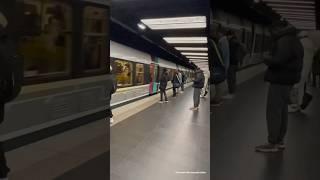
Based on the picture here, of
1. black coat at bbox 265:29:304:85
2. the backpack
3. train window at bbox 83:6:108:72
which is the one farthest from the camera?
black coat at bbox 265:29:304:85

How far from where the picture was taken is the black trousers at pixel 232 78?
1.14 m

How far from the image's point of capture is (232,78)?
1.17 m

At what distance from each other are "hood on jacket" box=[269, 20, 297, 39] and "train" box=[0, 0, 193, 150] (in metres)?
0.30

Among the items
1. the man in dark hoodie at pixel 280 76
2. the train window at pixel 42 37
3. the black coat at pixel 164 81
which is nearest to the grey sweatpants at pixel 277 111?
the man in dark hoodie at pixel 280 76

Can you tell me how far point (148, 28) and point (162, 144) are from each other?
38cm

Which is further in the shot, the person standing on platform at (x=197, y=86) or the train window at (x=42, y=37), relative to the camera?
the person standing on platform at (x=197, y=86)

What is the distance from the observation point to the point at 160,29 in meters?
1.06

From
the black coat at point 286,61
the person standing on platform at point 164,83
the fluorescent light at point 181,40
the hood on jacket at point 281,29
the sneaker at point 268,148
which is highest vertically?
the hood on jacket at point 281,29

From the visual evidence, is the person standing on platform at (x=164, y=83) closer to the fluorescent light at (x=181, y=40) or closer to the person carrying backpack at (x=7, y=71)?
the fluorescent light at (x=181, y=40)

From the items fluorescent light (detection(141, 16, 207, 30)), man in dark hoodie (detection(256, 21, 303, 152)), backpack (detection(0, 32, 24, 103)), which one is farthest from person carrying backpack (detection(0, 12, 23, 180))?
man in dark hoodie (detection(256, 21, 303, 152))

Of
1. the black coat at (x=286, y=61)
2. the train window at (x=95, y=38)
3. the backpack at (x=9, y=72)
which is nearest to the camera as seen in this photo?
the backpack at (x=9, y=72)

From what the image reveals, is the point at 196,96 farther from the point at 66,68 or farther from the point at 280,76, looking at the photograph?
the point at 66,68

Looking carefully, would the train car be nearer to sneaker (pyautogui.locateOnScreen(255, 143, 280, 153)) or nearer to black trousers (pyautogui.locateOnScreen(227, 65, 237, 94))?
black trousers (pyautogui.locateOnScreen(227, 65, 237, 94))

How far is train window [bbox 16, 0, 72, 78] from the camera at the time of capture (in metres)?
0.84
